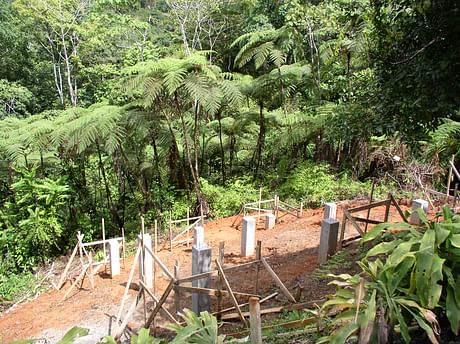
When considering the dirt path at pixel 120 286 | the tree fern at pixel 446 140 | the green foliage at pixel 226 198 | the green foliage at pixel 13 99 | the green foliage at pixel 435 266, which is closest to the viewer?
the green foliage at pixel 435 266

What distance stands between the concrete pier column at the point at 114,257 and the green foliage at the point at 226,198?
285 centimetres

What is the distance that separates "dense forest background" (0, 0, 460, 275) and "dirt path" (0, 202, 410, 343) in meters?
1.37

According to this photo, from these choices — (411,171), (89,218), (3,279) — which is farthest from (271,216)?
(3,279)

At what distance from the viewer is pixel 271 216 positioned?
312 inches

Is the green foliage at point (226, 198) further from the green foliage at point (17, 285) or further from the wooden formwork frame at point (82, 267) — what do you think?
the green foliage at point (17, 285)

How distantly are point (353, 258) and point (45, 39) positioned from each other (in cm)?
1542

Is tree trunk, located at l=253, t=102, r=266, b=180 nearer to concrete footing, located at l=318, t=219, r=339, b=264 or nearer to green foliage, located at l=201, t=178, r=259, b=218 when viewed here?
green foliage, located at l=201, t=178, r=259, b=218

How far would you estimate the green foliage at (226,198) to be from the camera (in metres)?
9.06

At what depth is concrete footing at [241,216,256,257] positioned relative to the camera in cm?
652

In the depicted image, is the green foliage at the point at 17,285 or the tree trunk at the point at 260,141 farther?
the tree trunk at the point at 260,141

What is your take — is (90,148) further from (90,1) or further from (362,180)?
(90,1)

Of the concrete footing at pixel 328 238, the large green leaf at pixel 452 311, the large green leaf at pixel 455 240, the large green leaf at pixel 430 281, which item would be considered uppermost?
the large green leaf at pixel 455 240

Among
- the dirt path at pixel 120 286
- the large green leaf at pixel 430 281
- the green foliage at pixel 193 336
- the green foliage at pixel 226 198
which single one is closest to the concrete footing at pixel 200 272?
the dirt path at pixel 120 286

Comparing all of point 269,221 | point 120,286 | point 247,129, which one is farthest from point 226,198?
point 120,286
